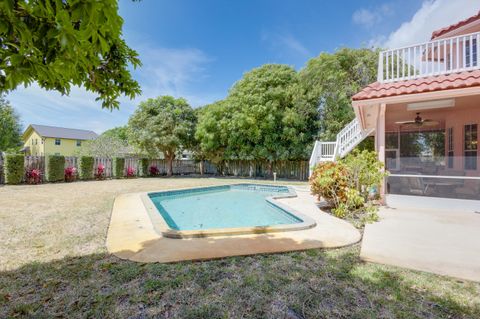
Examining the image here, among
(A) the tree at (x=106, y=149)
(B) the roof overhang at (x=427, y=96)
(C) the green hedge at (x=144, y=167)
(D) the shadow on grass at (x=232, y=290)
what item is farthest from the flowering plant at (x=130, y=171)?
(B) the roof overhang at (x=427, y=96)

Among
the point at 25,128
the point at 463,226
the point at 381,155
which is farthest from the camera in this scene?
the point at 25,128

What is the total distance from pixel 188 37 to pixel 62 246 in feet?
40.3

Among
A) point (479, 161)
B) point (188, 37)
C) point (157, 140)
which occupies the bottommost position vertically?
point (479, 161)

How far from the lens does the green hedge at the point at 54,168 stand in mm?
12719

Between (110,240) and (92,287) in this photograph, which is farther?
(110,240)

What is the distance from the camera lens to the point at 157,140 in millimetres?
18062

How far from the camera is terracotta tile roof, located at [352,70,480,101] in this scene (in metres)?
4.98

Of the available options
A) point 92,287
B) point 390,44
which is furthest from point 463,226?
point 390,44

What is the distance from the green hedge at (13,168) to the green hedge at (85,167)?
8.84 feet

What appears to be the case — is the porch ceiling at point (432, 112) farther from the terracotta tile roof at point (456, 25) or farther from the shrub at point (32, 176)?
the shrub at point (32, 176)

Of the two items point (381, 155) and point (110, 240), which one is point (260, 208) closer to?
point (381, 155)

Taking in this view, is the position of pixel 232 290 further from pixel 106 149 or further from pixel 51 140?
pixel 51 140

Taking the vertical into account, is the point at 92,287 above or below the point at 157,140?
below

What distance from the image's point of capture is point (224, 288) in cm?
243
